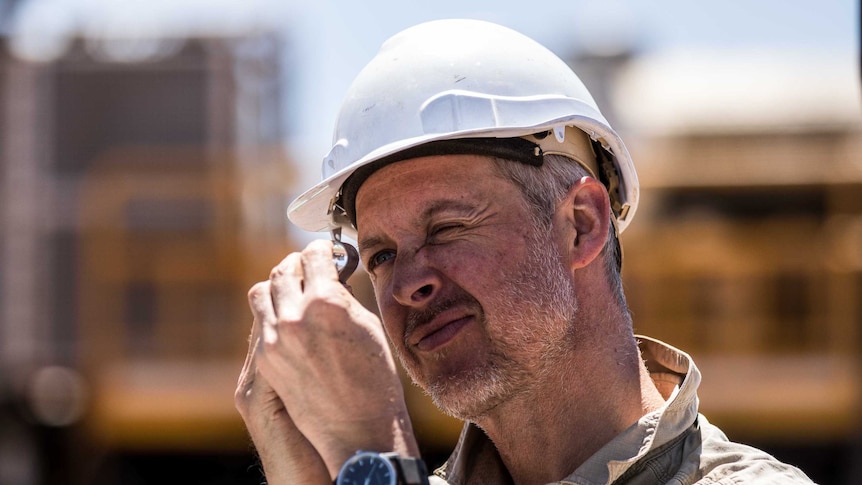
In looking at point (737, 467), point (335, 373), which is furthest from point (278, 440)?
point (737, 467)

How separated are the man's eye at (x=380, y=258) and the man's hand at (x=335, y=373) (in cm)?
53

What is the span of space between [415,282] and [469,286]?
124 millimetres

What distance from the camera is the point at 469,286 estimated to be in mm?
2514

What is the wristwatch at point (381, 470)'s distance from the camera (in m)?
2.01

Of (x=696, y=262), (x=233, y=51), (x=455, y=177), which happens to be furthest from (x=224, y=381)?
(x=455, y=177)

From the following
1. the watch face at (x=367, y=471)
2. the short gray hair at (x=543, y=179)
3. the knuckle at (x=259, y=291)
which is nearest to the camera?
the watch face at (x=367, y=471)

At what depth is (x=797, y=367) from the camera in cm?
1048

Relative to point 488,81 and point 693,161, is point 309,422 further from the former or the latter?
point 693,161

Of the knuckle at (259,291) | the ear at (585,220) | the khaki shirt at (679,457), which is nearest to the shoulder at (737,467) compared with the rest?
the khaki shirt at (679,457)

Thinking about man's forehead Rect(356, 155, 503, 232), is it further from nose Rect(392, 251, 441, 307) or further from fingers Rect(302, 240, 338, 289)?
fingers Rect(302, 240, 338, 289)

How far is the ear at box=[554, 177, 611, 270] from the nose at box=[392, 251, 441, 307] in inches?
14.8

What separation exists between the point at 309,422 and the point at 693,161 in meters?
9.88

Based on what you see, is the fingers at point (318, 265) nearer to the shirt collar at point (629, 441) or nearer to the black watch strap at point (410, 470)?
the black watch strap at point (410, 470)

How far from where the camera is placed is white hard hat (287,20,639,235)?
268 cm
